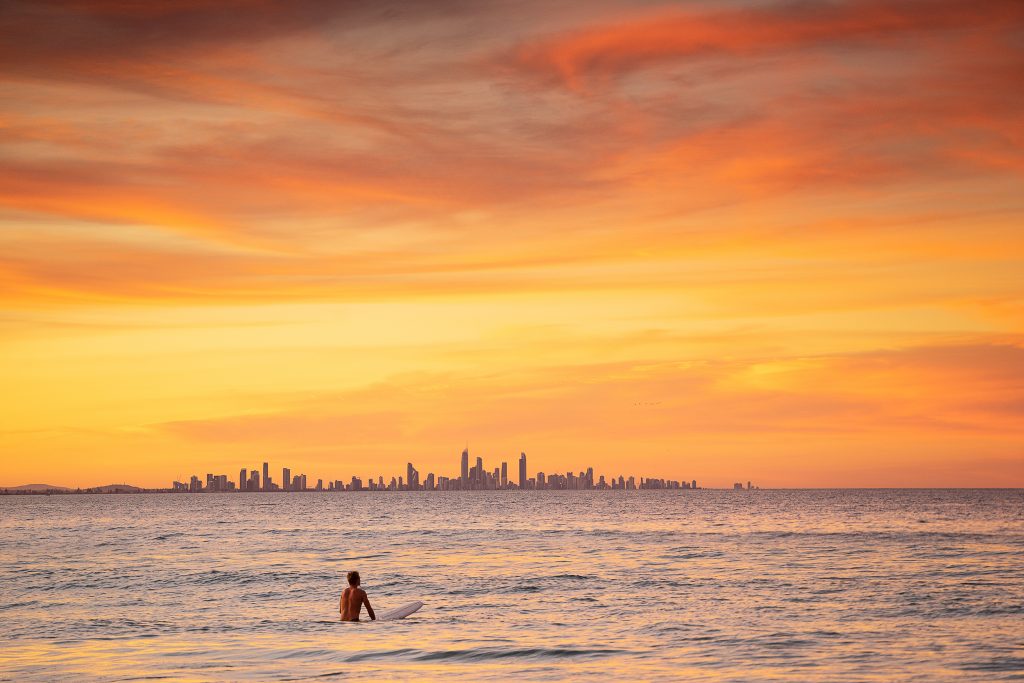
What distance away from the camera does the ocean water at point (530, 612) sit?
24484 mm

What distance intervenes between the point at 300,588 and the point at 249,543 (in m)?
36.4

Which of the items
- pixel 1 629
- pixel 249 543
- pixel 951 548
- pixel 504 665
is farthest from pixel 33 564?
pixel 951 548

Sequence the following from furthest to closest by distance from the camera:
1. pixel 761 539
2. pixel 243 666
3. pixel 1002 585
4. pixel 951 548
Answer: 1. pixel 761 539
2. pixel 951 548
3. pixel 1002 585
4. pixel 243 666

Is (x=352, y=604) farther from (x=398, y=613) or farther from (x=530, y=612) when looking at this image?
(x=530, y=612)

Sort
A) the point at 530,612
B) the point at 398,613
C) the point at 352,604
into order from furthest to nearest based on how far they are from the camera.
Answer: the point at 530,612 → the point at 398,613 → the point at 352,604

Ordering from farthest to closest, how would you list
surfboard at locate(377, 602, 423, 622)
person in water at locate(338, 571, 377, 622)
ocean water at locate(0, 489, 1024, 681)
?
surfboard at locate(377, 602, 423, 622) < person in water at locate(338, 571, 377, 622) < ocean water at locate(0, 489, 1024, 681)

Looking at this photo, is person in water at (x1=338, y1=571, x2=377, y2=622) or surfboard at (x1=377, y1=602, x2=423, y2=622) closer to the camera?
person in water at (x1=338, y1=571, x2=377, y2=622)

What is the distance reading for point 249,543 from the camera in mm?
79938

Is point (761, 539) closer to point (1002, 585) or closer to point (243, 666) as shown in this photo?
point (1002, 585)

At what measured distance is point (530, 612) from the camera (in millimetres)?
36062

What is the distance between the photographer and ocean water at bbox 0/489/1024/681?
80.3ft

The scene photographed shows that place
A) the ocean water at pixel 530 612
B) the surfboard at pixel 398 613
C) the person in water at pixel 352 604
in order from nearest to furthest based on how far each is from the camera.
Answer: the ocean water at pixel 530 612
the person in water at pixel 352 604
the surfboard at pixel 398 613

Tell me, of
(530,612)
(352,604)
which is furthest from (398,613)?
(530,612)

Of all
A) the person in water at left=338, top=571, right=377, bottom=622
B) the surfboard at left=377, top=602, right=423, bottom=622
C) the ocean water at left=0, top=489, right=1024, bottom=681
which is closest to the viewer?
the ocean water at left=0, top=489, right=1024, bottom=681
